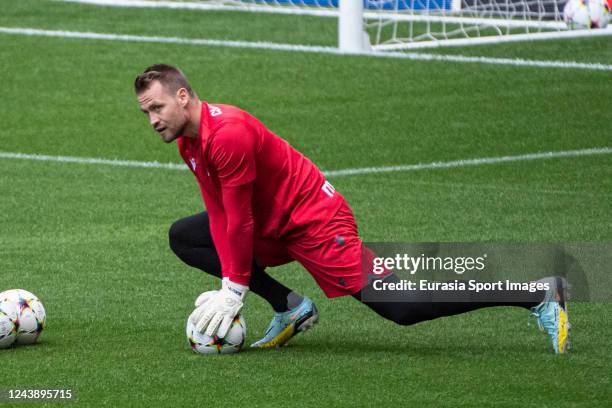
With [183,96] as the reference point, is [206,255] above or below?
below

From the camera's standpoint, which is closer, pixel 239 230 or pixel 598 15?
pixel 239 230

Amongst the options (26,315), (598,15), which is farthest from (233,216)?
(598,15)

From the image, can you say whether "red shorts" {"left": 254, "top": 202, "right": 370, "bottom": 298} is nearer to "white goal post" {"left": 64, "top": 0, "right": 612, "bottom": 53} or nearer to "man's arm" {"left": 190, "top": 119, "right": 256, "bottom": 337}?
"man's arm" {"left": 190, "top": 119, "right": 256, "bottom": 337}

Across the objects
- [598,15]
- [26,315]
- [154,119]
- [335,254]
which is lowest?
[26,315]

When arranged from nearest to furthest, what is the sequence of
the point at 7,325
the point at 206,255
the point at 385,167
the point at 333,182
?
the point at 7,325 → the point at 206,255 → the point at 333,182 → the point at 385,167

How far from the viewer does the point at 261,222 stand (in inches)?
263

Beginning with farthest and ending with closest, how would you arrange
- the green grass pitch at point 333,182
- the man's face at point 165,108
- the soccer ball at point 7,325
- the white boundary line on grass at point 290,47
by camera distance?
1. the white boundary line on grass at point 290,47
2. the soccer ball at point 7,325
3. the man's face at point 165,108
4. the green grass pitch at point 333,182

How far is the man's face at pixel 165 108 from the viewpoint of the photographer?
634cm

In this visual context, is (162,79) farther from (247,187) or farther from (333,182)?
(333,182)

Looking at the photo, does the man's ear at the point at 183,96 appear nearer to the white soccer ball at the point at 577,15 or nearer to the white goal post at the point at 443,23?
the white goal post at the point at 443,23

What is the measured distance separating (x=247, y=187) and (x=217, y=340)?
2.57 feet

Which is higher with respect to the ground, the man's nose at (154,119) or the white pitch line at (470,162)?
the man's nose at (154,119)

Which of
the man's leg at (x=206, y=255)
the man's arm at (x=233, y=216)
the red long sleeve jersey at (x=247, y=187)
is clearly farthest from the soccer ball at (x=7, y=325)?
the red long sleeve jersey at (x=247, y=187)

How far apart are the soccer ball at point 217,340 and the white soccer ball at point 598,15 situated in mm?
11329
